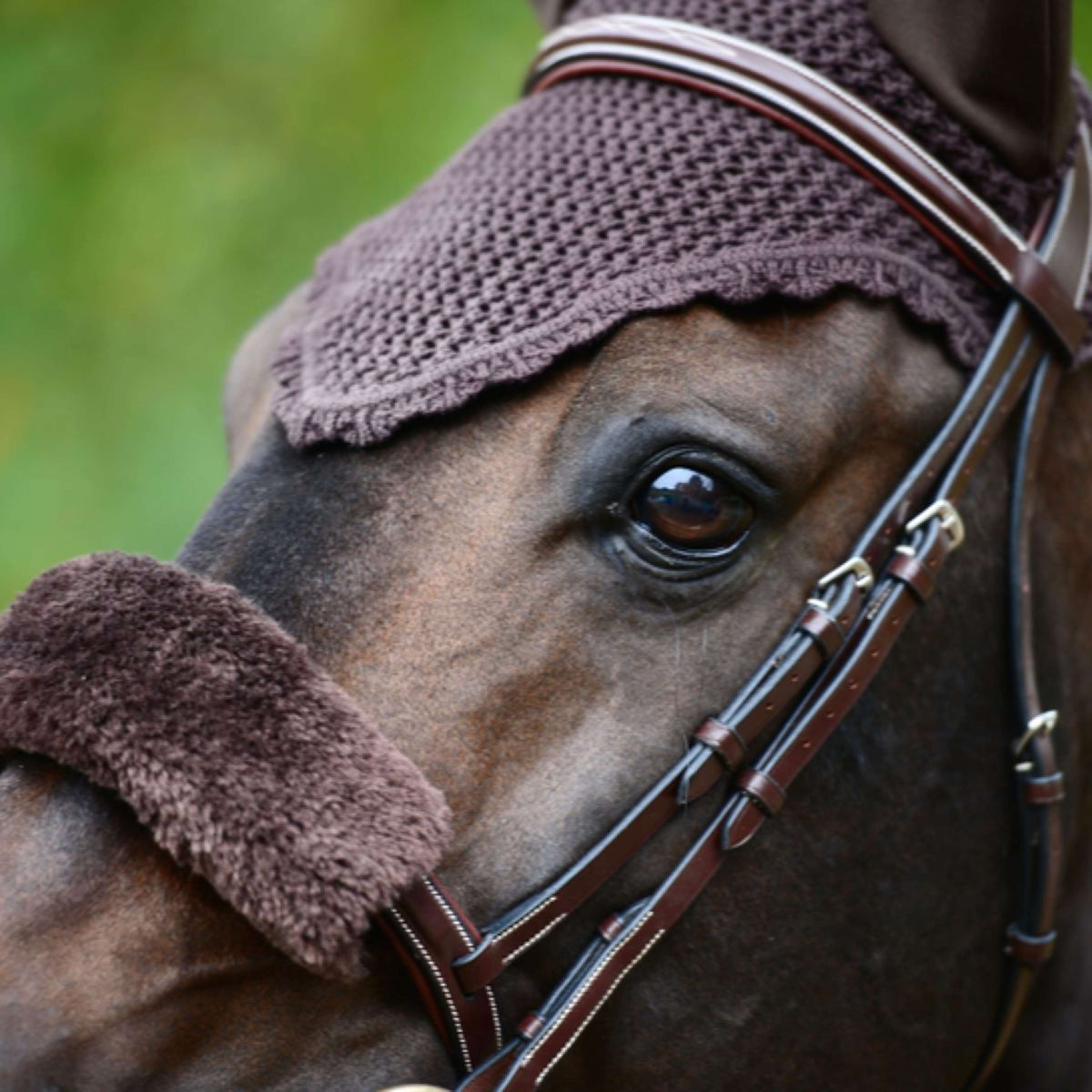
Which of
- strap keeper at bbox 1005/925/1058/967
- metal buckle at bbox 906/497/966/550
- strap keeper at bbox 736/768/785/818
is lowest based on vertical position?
strap keeper at bbox 1005/925/1058/967

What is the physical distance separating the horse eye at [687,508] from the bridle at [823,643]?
6.0 inches

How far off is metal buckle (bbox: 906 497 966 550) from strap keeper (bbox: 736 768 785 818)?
1.22 feet

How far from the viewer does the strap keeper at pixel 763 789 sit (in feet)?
5.61

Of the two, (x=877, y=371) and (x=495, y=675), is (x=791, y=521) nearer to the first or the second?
(x=877, y=371)

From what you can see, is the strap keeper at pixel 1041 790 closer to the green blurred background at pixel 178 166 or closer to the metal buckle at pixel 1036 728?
the metal buckle at pixel 1036 728

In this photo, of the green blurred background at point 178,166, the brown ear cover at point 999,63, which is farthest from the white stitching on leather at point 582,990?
the green blurred background at point 178,166

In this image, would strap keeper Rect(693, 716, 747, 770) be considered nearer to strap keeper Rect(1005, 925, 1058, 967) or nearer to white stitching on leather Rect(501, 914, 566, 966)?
white stitching on leather Rect(501, 914, 566, 966)

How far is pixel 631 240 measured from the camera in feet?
5.83

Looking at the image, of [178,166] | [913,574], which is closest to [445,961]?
[913,574]

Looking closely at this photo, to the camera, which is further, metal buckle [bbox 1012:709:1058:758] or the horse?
metal buckle [bbox 1012:709:1058:758]

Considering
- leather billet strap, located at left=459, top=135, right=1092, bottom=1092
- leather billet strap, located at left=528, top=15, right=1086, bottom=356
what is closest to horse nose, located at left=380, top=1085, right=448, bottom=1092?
leather billet strap, located at left=459, top=135, right=1092, bottom=1092

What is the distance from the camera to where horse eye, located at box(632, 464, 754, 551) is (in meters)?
1.71

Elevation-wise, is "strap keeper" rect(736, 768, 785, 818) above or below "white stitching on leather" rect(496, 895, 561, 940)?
above

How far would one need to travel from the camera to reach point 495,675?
1.66 m
